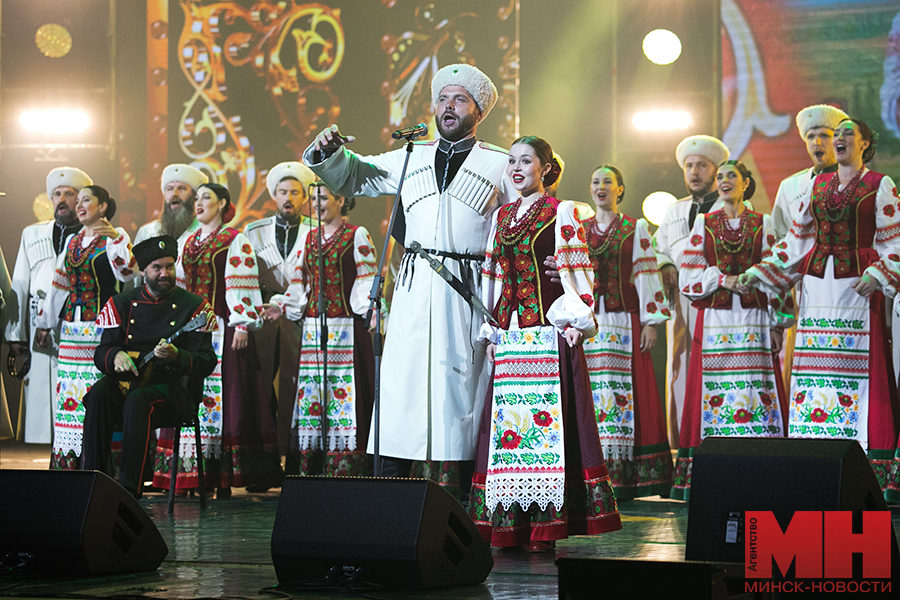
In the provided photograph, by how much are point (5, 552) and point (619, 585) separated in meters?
1.90

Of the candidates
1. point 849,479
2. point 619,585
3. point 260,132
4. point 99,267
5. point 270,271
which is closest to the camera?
point 619,585

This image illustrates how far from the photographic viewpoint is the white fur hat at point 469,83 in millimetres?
4270

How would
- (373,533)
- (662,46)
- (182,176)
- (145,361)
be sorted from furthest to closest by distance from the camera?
(662,46) < (182,176) < (145,361) < (373,533)

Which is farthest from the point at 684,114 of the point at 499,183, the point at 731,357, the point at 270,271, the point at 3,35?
the point at 3,35

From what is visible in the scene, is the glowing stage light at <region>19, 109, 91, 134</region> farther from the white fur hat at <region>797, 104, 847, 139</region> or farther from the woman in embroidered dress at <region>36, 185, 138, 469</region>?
the white fur hat at <region>797, 104, 847, 139</region>

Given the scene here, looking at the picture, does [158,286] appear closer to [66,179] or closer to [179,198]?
[179,198]

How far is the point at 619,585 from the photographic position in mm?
2404

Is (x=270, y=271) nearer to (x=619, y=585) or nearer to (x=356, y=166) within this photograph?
(x=356, y=166)

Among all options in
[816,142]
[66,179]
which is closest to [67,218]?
[66,179]

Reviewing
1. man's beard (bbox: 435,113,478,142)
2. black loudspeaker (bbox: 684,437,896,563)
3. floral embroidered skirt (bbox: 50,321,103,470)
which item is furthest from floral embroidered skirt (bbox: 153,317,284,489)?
black loudspeaker (bbox: 684,437,896,563)

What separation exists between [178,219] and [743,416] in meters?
3.31

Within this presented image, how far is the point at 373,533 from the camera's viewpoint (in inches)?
119

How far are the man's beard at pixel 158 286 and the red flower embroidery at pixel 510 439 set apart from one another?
207 centimetres

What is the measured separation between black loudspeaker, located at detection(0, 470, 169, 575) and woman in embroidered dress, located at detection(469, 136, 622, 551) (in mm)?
1242
